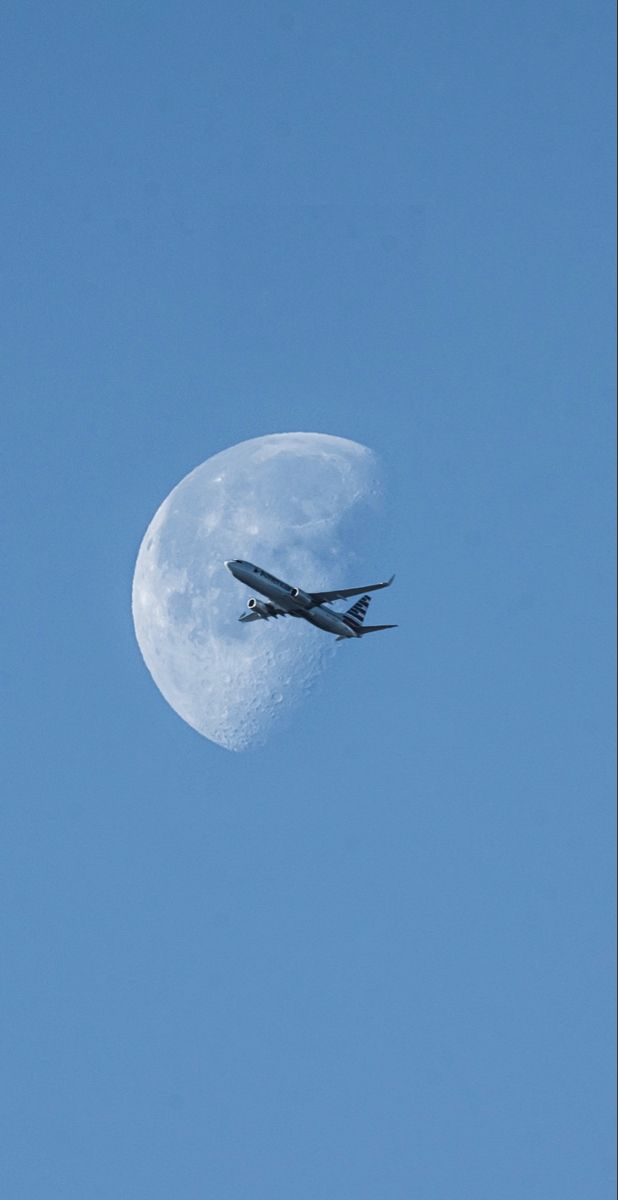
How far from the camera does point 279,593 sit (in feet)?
444

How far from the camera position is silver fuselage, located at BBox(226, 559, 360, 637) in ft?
439

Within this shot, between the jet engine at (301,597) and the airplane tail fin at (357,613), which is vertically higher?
the airplane tail fin at (357,613)

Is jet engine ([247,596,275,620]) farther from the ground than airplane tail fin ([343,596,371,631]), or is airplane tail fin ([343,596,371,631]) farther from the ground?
airplane tail fin ([343,596,371,631])

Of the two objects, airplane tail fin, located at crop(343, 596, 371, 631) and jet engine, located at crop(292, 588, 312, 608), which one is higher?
airplane tail fin, located at crop(343, 596, 371, 631)

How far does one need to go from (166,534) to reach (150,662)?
410 inches

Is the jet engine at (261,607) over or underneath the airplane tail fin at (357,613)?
underneath

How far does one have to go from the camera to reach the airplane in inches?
5281

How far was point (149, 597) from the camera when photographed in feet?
457

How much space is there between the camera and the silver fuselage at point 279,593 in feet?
439

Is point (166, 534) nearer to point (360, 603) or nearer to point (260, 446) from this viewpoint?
point (260, 446)

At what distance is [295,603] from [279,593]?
2092 mm

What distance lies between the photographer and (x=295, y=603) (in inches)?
5389

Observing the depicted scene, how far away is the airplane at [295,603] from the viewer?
134m

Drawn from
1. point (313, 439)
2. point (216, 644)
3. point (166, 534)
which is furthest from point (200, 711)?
point (313, 439)
